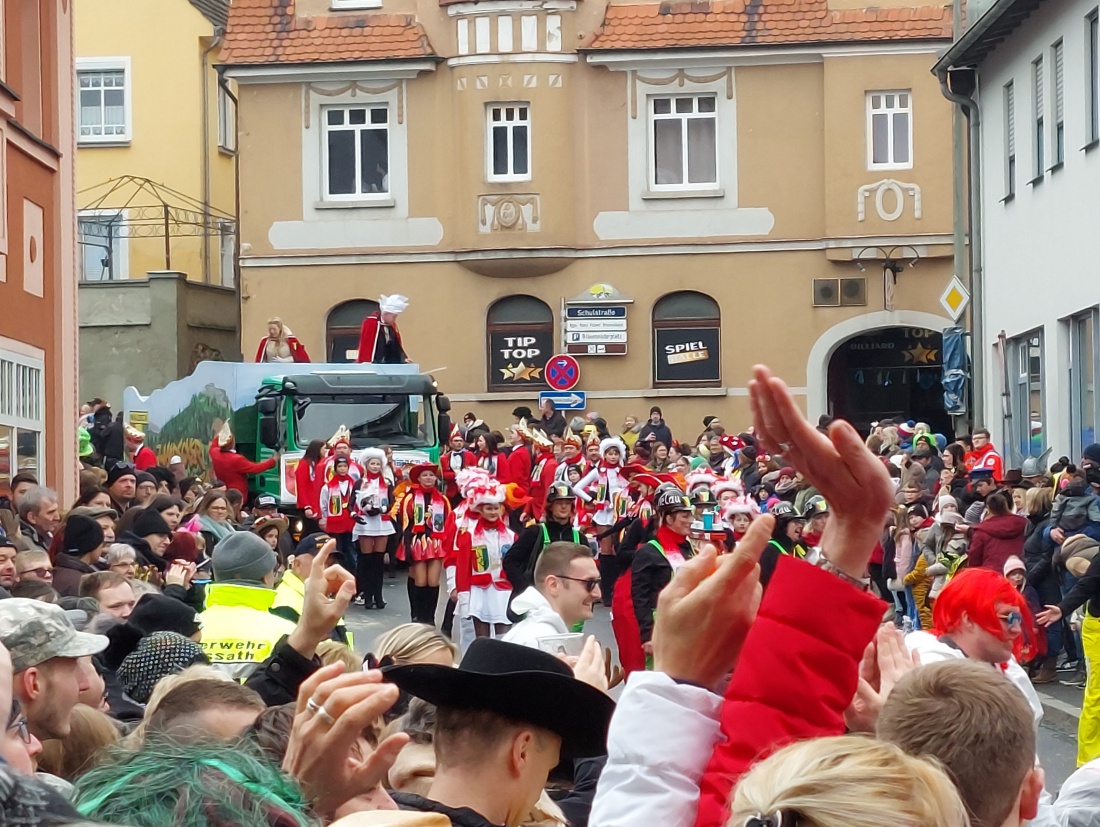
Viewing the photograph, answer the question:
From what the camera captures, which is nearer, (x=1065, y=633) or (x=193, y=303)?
(x=1065, y=633)

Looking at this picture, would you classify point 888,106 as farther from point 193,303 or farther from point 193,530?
point 193,530

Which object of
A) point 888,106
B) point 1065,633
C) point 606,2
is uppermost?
point 606,2

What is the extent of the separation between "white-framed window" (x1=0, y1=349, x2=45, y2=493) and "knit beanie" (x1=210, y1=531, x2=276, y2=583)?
8.62 metres

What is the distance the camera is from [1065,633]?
635 inches

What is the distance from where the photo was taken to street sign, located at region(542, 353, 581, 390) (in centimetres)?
3659

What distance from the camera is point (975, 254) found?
2909cm

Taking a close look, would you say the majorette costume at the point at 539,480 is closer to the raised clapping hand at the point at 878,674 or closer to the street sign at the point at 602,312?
the street sign at the point at 602,312

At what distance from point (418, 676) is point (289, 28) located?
120 feet

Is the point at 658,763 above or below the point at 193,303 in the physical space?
below

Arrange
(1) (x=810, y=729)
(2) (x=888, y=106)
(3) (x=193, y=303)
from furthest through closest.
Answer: (3) (x=193, y=303) < (2) (x=888, y=106) < (1) (x=810, y=729)

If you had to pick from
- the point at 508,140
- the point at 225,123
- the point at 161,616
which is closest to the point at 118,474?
the point at 161,616

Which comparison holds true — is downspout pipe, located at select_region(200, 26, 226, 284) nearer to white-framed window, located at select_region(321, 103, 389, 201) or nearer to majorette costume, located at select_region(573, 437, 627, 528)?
white-framed window, located at select_region(321, 103, 389, 201)

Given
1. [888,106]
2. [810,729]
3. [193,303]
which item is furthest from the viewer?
[193,303]

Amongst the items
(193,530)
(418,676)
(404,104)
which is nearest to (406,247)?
(404,104)
